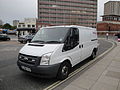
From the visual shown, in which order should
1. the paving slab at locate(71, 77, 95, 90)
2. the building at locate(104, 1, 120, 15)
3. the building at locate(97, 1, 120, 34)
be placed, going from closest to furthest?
1. the paving slab at locate(71, 77, 95, 90)
2. the building at locate(97, 1, 120, 34)
3. the building at locate(104, 1, 120, 15)

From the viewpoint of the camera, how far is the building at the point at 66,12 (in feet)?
244

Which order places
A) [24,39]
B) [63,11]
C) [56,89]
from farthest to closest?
[63,11] < [24,39] < [56,89]

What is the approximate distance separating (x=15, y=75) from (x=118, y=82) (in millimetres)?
4087

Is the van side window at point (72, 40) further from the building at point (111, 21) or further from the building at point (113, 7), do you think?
the building at point (113, 7)

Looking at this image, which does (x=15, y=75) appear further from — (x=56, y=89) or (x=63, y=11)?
(x=63, y=11)

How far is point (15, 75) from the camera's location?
4.24m

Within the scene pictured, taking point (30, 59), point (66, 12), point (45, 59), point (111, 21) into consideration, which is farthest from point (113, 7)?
point (30, 59)

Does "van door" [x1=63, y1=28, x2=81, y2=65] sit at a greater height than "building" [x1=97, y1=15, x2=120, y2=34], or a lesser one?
lesser

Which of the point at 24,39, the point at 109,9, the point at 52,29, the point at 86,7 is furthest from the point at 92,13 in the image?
the point at 52,29

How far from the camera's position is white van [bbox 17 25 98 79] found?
324cm

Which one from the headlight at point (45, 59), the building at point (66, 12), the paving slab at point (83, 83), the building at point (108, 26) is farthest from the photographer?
the building at point (66, 12)

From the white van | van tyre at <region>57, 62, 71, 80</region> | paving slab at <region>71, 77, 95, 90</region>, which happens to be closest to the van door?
the white van

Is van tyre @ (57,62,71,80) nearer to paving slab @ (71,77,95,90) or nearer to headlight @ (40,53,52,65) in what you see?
paving slab @ (71,77,95,90)

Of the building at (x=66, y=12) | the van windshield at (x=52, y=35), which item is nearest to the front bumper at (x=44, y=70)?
the van windshield at (x=52, y=35)
